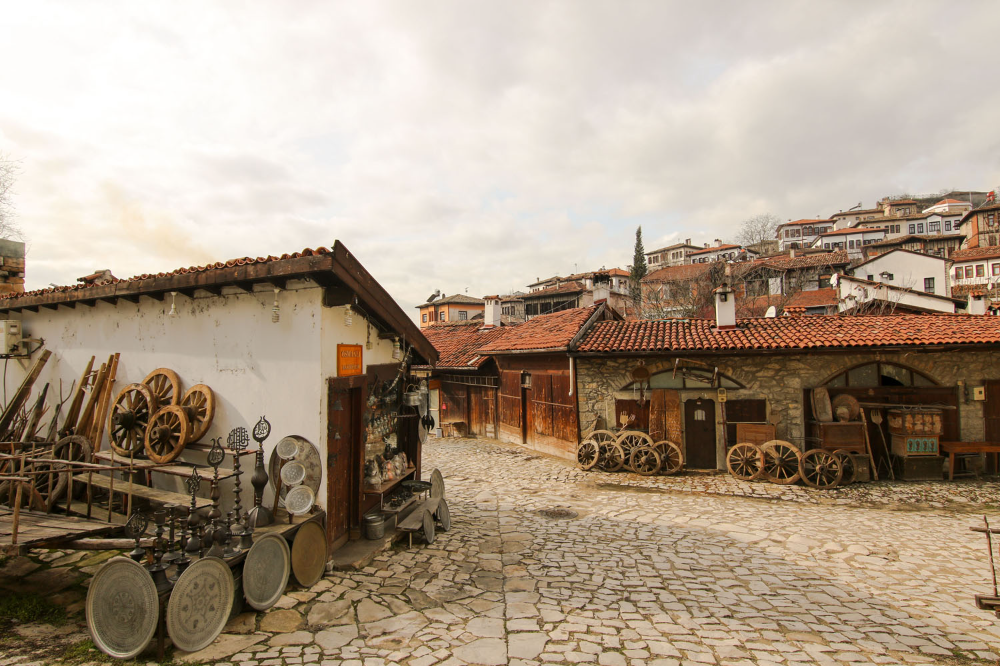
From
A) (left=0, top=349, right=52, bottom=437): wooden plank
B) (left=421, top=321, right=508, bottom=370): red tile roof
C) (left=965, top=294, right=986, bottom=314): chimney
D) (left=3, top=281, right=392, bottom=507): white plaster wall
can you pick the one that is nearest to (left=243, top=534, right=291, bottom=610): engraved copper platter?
(left=3, top=281, right=392, bottom=507): white plaster wall

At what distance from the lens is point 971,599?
593 cm

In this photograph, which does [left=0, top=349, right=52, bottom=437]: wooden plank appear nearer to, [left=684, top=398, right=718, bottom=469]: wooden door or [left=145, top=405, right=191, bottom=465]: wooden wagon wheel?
[left=145, top=405, right=191, bottom=465]: wooden wagon wheel

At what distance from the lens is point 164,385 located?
6.53 metres

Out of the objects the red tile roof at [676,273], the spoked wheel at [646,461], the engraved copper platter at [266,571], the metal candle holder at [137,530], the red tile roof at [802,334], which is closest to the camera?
the metal candle holder at [137,530]

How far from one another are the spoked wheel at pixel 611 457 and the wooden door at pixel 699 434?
1791mm

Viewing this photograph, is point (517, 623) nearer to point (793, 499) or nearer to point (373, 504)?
point (373, 504)

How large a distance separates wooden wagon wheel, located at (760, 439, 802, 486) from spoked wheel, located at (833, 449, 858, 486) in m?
0.84

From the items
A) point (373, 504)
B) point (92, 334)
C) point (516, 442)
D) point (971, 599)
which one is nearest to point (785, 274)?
point (516, 442)

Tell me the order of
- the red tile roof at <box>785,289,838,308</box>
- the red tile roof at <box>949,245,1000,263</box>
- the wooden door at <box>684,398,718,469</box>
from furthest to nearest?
the red tile roof at <box>949,245,1000,263</box>
the red tile roof at <box>785,289,838,308</box>
the wooden door at <box>684,398,718,469</box>

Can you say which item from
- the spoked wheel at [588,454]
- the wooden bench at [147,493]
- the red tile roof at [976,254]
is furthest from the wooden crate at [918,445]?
the red tile roof at [976,254]

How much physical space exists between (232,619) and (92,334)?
5.46 m

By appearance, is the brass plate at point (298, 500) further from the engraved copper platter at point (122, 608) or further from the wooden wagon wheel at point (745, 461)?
the wooden wagon wheel at point (745, 461)

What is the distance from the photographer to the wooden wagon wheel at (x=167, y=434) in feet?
19.4

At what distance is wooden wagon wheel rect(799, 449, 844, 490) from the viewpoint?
443 inches
